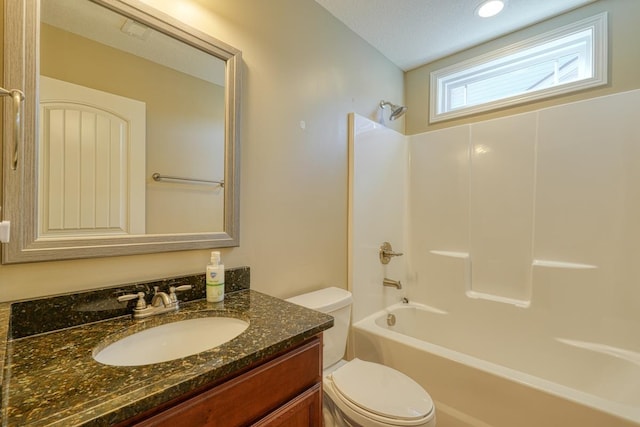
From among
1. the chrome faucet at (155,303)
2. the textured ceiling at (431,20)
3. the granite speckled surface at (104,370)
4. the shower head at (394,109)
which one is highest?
the textured ceiling at (431,20)

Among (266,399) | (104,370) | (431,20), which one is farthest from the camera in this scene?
(431,20)

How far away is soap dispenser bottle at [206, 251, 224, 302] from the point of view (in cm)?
110

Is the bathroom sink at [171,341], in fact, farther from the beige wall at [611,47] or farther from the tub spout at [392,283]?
the beige wall at [611,47]

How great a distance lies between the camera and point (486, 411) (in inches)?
53.2

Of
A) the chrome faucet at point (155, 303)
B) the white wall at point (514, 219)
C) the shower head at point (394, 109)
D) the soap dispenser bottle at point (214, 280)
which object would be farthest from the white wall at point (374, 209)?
the chrome faucet at point (155, 303)

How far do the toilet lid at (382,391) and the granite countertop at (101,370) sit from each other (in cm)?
50

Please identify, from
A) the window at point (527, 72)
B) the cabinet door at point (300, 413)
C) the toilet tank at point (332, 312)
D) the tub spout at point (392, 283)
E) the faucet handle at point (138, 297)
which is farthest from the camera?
the tub spout at point (392, 283)

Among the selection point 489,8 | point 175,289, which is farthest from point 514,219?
point 175,289

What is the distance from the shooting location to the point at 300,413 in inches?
33.7

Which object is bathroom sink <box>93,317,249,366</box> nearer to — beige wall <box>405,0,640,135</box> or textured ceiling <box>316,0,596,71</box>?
textured ceiling <box>316,0,596,71</box>

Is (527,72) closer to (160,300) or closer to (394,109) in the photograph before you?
(394,109)

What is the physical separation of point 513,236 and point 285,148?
5.46 ft

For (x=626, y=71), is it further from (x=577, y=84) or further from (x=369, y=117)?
(x=369, y=117)

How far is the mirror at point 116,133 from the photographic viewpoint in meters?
0.83
